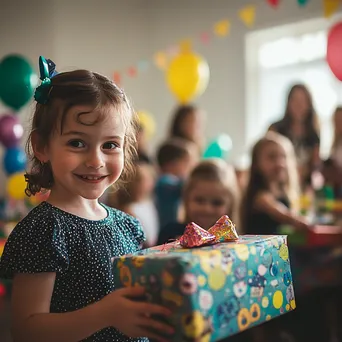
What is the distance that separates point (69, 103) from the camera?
3.25 ft

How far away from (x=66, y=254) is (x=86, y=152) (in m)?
0.16

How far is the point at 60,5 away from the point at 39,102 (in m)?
4.63

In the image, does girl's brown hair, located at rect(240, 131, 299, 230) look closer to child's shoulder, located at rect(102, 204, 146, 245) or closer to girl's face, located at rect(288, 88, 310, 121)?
girl's face, located at rect(288, 88, 310, 121)

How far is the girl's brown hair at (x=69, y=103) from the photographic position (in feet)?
3.25

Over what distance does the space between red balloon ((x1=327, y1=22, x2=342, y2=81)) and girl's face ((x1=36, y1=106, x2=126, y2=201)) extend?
7.54ft

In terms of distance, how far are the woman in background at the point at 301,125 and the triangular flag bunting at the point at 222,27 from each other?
156 cm

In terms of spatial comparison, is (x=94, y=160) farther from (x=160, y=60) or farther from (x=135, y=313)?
(x=160, y=60)

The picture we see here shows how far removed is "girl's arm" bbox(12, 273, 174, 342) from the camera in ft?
2.79

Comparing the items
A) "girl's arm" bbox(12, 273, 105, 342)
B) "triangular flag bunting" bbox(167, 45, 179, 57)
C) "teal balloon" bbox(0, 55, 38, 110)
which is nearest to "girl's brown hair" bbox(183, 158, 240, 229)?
"girl's arm" bbox(12, 273, 105, 342)

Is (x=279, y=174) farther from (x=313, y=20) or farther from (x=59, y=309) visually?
(x=313, y=20)

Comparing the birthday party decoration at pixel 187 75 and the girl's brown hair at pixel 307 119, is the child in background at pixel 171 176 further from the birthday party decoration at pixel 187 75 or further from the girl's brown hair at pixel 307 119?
the birthday party decoration at pixel 187 75

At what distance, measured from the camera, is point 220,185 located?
2.00m

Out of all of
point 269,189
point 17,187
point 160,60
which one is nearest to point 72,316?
point 269,189

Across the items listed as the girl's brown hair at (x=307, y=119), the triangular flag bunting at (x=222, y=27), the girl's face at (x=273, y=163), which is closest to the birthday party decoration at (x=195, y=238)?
the girl's face at (x=273, y=163)
